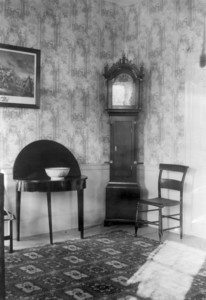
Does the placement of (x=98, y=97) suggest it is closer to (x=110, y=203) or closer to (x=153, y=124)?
(x=153, y=124)

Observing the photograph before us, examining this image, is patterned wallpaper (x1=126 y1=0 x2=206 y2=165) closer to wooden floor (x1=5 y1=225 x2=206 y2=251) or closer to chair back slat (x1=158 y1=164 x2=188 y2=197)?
chair back slat (x1=158 y1=164 x2=188 y2=197)

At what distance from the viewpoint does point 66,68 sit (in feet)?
17.4

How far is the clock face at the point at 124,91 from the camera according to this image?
A: 5.38 m

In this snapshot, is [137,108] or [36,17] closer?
[36,17]

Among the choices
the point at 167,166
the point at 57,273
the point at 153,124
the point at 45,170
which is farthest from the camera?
the point at 153,124

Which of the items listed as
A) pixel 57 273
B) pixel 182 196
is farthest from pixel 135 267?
pixel 182 196

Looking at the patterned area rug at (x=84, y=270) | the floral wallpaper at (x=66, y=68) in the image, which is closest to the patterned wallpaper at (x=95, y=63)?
the floral wallpaper at (x=66, y=68)

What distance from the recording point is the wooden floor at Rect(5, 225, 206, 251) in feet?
15.0

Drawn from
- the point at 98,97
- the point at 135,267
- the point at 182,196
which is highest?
the point at 98,97

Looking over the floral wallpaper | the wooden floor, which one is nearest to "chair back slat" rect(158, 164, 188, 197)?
the wooden floor

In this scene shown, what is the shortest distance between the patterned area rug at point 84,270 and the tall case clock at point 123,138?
0.74 metres

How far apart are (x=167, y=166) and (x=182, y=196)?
17.8 inches

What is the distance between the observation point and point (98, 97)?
5.66 m

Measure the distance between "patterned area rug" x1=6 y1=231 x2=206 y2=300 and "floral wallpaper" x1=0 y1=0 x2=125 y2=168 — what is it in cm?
132
